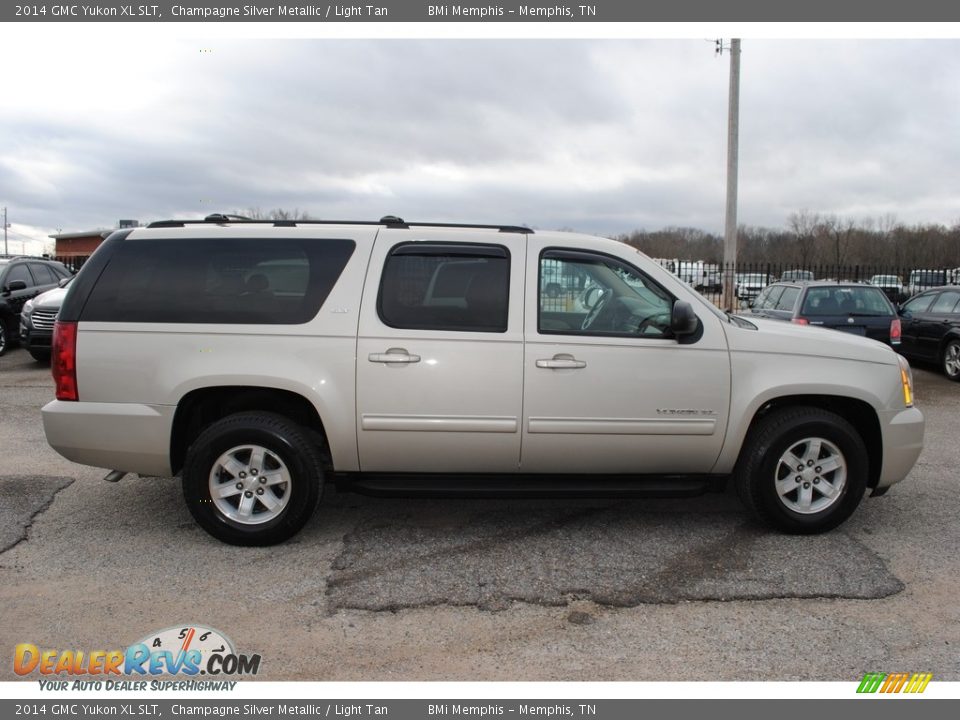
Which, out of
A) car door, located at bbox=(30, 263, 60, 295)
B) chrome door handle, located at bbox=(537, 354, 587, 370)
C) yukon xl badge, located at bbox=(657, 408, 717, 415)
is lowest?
yukon xl badge, located at bbox=(657, 408, 717, 415)

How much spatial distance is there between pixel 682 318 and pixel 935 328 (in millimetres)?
9953

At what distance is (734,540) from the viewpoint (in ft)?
14.7

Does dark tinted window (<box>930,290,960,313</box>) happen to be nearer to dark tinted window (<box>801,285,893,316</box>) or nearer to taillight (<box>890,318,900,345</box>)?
dark tinted window (<box>801,285,893,316</box>)

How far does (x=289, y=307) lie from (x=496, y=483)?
163 cm

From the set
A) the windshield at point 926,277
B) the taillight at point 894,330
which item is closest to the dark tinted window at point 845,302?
the taillight at point 894,330

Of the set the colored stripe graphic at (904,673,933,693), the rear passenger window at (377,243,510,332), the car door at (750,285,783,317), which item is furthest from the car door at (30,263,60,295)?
the colored stripe graphic at (904,673,933,693)

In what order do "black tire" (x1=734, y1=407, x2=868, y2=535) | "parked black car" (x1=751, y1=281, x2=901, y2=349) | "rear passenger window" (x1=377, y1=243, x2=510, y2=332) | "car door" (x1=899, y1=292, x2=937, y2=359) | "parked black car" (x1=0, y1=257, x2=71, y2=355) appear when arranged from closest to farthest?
"rear passenger window" (x1=377, y1=243, x2=510, y2=332), "black tire" (x1=734, y1=407, x2=868, y2=535), "parked black car" (x1=751, y1=281, x2=901, y2=349), "car door" (x1=899, y1=292, x2=937, y2=359), "parked black car" (x1=0, y1=257, x2=71, y2=355)

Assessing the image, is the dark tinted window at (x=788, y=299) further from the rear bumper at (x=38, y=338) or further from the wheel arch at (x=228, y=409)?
the rear bumper at (x=38, y=338)

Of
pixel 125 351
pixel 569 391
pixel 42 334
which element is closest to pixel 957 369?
pixel 569 391

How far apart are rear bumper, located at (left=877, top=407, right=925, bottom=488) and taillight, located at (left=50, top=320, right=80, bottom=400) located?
4.94 metres

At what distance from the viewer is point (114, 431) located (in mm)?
4227

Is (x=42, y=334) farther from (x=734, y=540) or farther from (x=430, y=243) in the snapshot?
(x=734, y=540)

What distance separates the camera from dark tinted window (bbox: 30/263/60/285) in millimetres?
13953

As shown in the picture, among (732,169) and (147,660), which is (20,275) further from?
(732,169)
